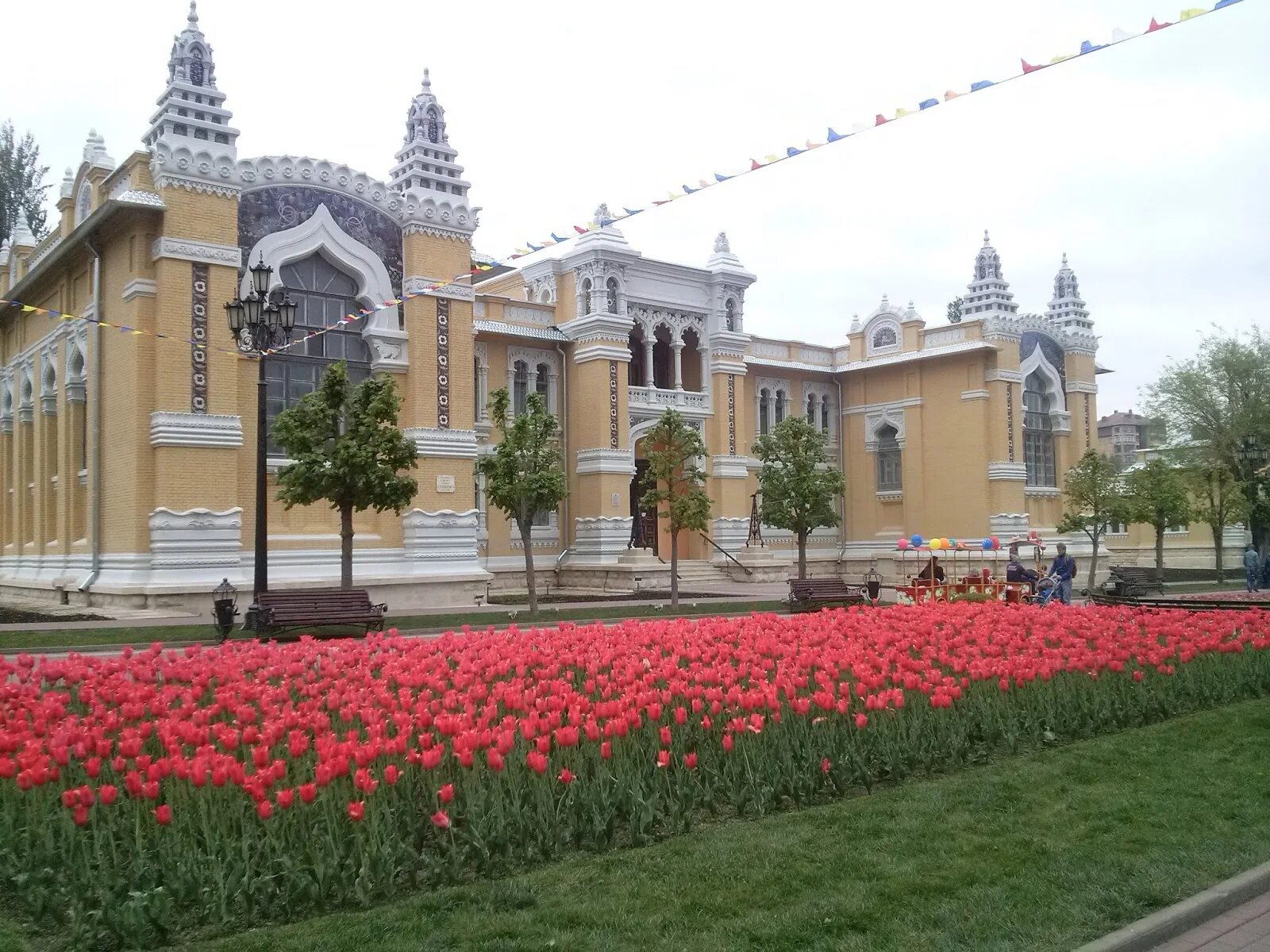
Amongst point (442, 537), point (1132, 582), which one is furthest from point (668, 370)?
point (1132, 582)

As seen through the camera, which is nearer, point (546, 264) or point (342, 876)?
point (342, 876)

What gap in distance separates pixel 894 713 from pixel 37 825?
19.6 feet

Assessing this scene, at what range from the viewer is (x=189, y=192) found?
23.1 metres

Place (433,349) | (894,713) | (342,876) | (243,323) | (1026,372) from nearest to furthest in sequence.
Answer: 1. (342,876)
2. (894,713)
3. (243,323)
4. (433,349)
5. (1026,372)

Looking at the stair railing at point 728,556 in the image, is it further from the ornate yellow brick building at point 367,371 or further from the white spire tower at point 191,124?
the white spire tower at point 191,124

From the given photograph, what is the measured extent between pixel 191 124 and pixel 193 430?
6.34 meters

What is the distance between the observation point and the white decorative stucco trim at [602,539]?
34.2m

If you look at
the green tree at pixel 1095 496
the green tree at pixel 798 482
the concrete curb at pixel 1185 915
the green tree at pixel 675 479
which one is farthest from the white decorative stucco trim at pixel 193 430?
the green tree at pixel 1095 496

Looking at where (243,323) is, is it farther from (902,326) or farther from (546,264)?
(902,326)

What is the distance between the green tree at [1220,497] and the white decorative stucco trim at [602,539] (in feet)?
66.2

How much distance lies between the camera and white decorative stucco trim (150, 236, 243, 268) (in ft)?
74.9

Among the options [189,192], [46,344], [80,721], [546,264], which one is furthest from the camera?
[546,264]

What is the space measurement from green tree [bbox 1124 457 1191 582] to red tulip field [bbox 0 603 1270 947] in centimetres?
2520

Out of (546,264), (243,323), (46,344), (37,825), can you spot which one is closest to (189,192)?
(243,323)
